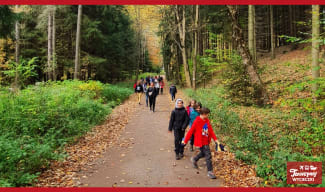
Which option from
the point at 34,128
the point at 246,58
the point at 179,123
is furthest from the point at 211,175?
the point at 246,58

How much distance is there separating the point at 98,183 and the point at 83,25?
19725 millimetres

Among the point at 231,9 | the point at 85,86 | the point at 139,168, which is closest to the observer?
the point at 139,168

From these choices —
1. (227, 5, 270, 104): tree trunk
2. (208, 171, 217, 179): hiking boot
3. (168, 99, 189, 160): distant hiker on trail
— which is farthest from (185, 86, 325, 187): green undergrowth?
(168, 99, 189, 160): distant hiker on trail

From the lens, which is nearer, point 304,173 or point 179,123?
point 304,173

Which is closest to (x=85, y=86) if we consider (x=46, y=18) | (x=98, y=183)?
(x=46, y=18)

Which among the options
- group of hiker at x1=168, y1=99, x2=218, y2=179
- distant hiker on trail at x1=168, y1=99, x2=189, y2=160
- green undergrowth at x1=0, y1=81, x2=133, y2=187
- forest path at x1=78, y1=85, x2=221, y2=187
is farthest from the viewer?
distant hiker on trail at x1=168, y1=99, x2=189, y2=160

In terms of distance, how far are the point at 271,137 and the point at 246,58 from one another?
5176 mm

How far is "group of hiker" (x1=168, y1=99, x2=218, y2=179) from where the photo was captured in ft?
18.0

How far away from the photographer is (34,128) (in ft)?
23.8

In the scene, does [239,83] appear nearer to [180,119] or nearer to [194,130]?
[180,119]

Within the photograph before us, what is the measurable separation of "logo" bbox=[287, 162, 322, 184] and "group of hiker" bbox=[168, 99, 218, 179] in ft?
5.44

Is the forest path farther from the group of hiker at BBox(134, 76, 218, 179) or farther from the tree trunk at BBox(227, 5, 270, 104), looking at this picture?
the tree trunk at BBox(227, 5, 270, 104)

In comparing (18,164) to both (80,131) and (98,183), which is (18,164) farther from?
(80,131)

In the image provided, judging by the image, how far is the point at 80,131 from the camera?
8859 mm
